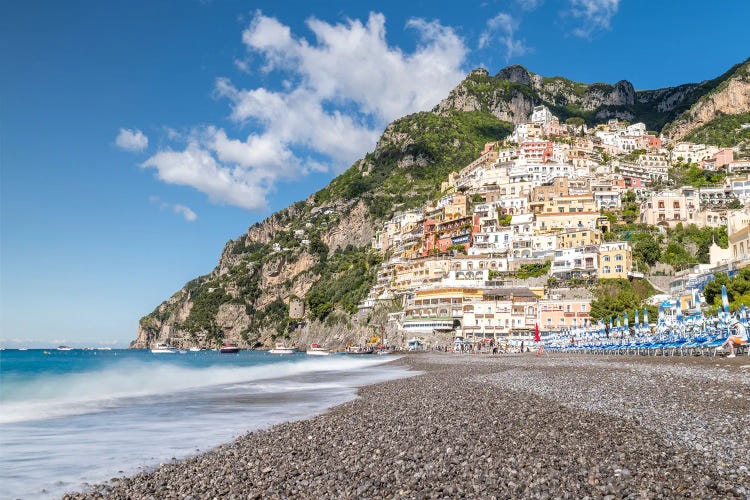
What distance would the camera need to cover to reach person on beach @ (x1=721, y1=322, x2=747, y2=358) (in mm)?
32406

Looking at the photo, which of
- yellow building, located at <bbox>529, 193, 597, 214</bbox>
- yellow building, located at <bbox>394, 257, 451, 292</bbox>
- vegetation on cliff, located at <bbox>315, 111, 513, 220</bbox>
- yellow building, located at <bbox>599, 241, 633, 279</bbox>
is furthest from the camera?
vegetation on cliff, located at <bbox>315, 111, 513, 220</bbox>

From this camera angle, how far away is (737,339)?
32656 mm

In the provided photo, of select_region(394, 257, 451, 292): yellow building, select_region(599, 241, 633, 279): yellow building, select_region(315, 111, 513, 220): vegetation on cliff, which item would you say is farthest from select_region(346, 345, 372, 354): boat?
select_region(315, 111, 513, 220): vegetation on cliff

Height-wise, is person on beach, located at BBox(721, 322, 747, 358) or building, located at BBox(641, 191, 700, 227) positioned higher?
building, located at BBox(641, 191, 700, 227)

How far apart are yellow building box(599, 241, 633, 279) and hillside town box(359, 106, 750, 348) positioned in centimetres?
13

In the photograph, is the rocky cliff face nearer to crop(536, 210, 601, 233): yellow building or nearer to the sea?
crop(536, 210, 601, 233): yellow building

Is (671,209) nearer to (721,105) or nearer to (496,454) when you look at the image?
(496,454)

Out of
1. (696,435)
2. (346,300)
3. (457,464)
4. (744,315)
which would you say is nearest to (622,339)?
(744,315)

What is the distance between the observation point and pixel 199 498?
8750 millimetres

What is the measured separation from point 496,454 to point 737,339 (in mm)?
28918

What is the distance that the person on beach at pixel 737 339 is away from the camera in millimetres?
32406

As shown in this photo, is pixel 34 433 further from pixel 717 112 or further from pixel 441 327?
pixel 717 112

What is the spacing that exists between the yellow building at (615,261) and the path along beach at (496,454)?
197 feet

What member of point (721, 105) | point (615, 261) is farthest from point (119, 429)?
point (721, 105)
